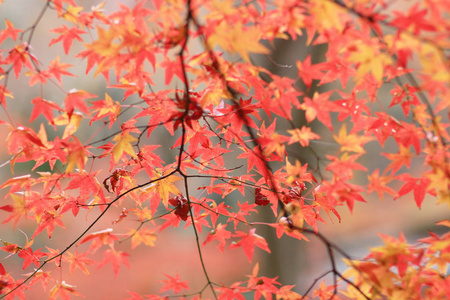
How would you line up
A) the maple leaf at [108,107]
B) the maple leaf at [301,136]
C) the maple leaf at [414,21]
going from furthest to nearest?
the maple leaf at [108,107] → the maple leaf at [301,136] → the maple leaf at [414,21]

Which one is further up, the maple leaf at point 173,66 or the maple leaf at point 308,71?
the maple leaf at point 173,66

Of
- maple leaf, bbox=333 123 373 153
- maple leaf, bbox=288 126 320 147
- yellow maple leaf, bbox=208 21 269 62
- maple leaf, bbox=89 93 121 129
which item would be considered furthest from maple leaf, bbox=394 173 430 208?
maple leaf, bbox=89 93 121 129

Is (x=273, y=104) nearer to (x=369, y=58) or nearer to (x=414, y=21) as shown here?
(x=369, y=58)

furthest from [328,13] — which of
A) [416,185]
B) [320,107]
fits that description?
[416,185]

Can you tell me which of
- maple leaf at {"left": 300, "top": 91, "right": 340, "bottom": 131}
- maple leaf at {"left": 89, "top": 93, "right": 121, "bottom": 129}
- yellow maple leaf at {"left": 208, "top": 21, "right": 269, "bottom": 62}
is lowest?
maple leaf at {"left": 300, "top": 91, "right": 340, "bottom": 131}

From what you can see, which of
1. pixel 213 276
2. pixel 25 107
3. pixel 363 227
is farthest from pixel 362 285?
pixel 363 227

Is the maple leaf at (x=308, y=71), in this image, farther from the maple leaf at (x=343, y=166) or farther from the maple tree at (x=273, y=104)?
the maple leaf at (x=343, y=166)

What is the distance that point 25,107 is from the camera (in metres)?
3.88

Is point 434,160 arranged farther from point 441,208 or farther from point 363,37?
point 441,208

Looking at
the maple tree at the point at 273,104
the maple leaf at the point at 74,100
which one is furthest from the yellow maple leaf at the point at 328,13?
the maple leaf at the point at 74,100

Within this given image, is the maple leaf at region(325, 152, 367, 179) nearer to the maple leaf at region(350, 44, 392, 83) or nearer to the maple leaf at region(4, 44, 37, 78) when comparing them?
the maple leaf at region(350, 44, 392, 83)

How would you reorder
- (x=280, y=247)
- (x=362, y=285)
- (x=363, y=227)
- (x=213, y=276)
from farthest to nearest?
(x=363, y=227) < (x=213, y=276) < (x=280, y=247) < (x=362, y=285)

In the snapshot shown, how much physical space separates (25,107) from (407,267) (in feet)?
13.3

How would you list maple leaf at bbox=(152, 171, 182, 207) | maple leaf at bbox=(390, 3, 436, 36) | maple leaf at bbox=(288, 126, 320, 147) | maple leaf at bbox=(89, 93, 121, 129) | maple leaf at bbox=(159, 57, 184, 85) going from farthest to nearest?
maple leaf at bbox=(152, 171, 182, 207), maple leaf at bbox=(89, 93, 121, 129), maple leaf at bbox=(288, 126, 320, 147), maple leaf at bbox=(159, 57, 184, 85), maple leaf at bbox=(390, 3, 436, 36)
